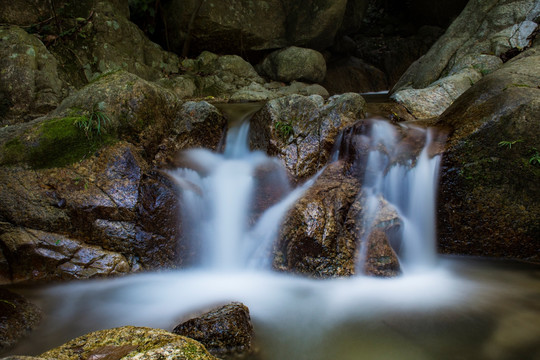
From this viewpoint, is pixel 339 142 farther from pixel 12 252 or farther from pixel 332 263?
pixel 12 252

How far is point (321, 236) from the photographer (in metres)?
3.96

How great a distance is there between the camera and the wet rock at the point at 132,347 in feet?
5.49

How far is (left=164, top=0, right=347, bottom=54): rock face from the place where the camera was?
1087 cm

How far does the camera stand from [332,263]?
3916mm

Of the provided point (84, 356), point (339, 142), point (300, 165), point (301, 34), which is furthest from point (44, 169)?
point (301, 34)

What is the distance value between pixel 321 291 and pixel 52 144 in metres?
4.00

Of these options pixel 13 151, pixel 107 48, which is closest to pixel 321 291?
pixel 13 151

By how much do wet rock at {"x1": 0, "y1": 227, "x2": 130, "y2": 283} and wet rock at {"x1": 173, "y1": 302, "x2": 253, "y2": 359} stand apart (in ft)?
5.88

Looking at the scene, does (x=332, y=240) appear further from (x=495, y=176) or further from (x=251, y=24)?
(x=251, y=24)

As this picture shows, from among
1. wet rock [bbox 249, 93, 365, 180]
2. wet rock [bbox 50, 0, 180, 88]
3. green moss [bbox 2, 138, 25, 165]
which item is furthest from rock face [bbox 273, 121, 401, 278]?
wet rock [bbox 50, 0, 180, 88]

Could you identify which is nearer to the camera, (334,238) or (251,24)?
(334,238)

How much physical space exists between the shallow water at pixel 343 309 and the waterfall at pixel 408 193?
0.35 meters

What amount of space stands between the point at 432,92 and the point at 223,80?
6.66m

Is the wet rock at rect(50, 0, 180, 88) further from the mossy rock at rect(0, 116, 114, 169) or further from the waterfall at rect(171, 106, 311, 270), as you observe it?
the waterfall at rect(171, 106, 311, 270)
